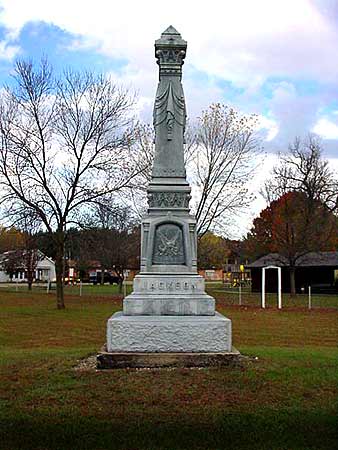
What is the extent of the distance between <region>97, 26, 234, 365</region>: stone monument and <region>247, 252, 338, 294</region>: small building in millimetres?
37952

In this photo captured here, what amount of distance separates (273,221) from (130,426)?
43417 millimetres

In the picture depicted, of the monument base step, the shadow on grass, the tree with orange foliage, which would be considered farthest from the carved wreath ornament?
the tree with orange foliage

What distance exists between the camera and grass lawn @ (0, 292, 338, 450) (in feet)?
19.6

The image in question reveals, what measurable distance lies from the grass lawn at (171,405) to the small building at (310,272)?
130 feet

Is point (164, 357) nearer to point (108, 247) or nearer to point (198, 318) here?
point (198, 318)

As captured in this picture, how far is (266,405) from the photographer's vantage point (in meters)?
7.13

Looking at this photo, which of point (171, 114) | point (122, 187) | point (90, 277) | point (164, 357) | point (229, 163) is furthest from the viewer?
point (90, 277)

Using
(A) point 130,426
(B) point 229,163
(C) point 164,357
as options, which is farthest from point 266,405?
(B) point 229,163

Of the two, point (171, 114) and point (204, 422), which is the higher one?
point (171, 114)

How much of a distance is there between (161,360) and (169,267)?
180 centimetres

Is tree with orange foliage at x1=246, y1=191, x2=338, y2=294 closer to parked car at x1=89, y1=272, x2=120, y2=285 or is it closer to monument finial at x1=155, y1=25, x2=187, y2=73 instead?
monument finial at x1=155, y1=25, x2=187, y2=73

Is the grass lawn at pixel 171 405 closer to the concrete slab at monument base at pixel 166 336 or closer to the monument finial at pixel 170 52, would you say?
the concrete slab at monument base at pixel 166 336

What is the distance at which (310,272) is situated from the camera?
51.4 metres

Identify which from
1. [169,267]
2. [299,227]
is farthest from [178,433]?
[299,227]
